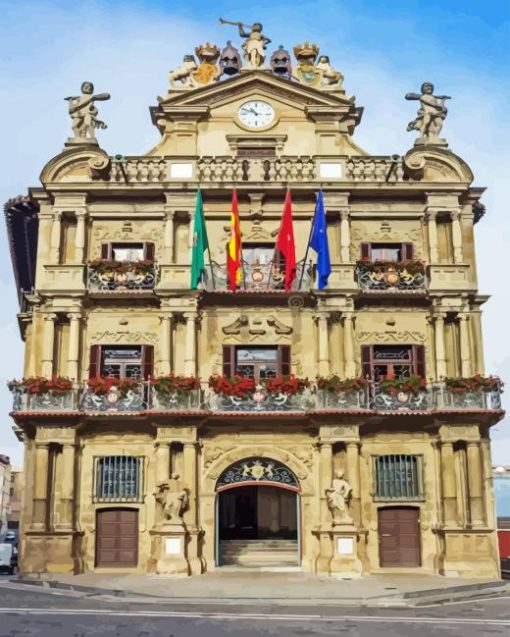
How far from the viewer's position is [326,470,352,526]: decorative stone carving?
84.0 ft

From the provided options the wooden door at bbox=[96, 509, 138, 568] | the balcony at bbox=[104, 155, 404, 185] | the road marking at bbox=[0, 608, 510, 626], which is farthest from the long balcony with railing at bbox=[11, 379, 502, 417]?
the road marking at bbox=[0, 608, 510, 626]

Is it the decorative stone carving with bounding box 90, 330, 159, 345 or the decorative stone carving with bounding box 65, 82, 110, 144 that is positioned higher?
the decorative stone carving with bounding box 65, 82, 110, 144

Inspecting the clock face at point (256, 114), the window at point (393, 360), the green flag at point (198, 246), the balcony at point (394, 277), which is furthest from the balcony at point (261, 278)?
the clock face at point (256, 114)

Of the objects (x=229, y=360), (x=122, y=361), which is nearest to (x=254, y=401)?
(x=229, y=360)

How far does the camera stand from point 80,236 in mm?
28609

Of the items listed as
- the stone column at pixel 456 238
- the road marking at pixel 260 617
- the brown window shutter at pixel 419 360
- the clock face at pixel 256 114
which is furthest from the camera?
the clock face at pixel 256 114

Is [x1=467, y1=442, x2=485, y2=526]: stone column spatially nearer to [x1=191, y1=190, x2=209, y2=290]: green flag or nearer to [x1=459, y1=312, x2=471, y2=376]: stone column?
[x1=459, y1=312, x2=471, y2=376]: stone column

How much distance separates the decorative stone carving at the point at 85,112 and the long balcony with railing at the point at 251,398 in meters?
9.71

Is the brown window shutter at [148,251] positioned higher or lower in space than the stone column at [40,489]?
higher

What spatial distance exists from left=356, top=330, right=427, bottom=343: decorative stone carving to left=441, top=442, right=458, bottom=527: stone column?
12.3 feet

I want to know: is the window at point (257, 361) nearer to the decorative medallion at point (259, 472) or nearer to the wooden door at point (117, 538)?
the decorative medallion at point (259, 472)

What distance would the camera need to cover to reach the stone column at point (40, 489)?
2609cm

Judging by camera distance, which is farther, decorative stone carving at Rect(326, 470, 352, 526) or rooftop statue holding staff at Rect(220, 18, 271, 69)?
rooftop statue holding staff at Rect(220, 18, 271, 69)

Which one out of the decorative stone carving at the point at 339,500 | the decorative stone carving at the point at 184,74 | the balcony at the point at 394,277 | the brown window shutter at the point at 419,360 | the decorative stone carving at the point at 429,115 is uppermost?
the decorative stone carving at the point at 184,74
